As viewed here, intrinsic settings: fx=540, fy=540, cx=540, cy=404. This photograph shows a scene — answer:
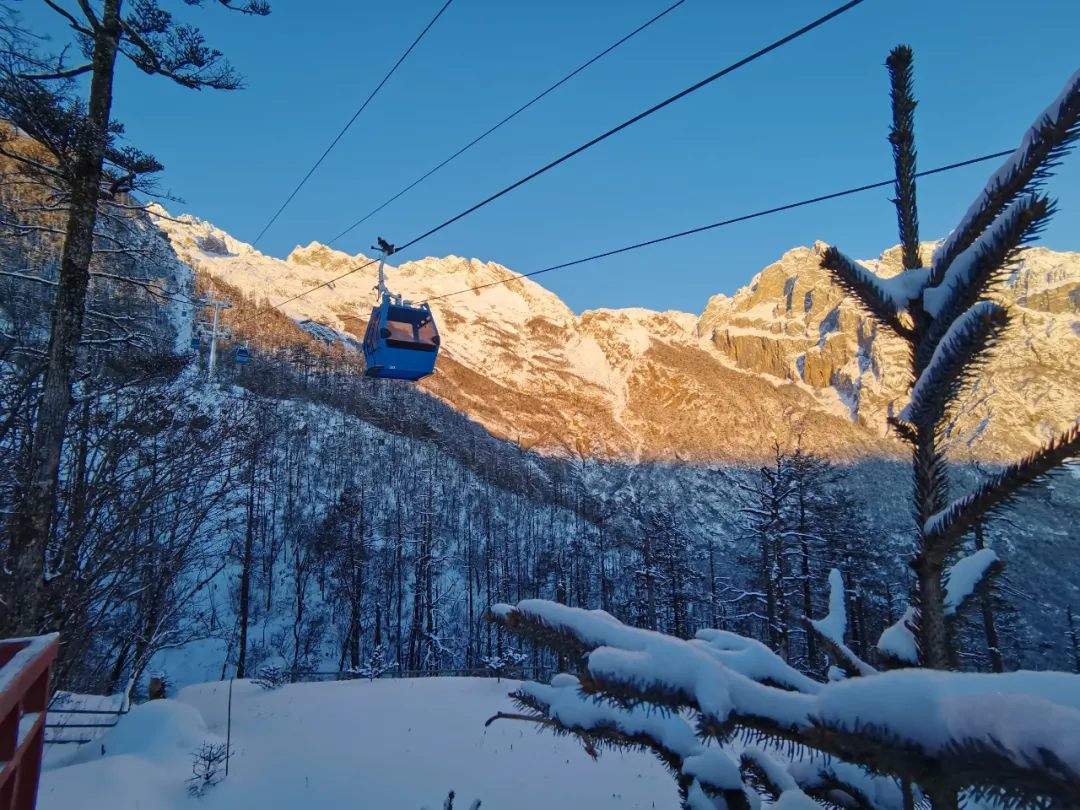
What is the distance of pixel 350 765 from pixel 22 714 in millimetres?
9873

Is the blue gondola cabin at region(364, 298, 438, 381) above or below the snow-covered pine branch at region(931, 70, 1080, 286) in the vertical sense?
above

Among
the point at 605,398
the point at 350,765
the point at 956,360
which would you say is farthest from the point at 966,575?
the point at 605,398

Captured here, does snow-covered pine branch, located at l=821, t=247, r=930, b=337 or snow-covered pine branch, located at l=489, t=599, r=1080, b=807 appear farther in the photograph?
snow-covered pine branch, located at l=821, t=247, r=930, b=337

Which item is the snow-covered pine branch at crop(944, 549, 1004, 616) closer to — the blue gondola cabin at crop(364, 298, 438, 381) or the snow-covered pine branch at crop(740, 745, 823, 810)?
the snow-covered pine branch at crop(740, 745, 823, 810)

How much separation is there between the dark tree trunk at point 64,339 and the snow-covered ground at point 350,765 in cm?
335

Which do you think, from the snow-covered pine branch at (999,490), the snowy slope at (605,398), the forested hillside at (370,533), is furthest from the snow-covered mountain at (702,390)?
the snow-covered pine branch at (999,490)

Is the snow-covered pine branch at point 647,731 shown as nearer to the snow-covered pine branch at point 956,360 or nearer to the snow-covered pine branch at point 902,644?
the snow-covered pine branch at point 902,644

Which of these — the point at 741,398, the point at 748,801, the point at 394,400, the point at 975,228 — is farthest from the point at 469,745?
the point at 741,398

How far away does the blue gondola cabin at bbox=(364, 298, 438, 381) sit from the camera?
42.4 ft

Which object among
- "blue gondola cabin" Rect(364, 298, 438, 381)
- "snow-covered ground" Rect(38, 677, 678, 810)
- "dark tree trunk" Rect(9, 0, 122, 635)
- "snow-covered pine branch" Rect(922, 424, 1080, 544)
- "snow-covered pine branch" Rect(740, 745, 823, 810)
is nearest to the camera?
"snow-covered pine branch" Rect(922, 424, 1080, 544)

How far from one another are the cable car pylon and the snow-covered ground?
8.16 metres

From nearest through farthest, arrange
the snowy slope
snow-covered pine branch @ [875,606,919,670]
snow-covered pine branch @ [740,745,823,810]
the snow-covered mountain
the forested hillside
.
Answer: snow-covered pine branch @ [875,606,919,670] < snow-covered pine branch @ [740,745,823,810] < the forested hillside < the snow-covered mountain < the snowy slope

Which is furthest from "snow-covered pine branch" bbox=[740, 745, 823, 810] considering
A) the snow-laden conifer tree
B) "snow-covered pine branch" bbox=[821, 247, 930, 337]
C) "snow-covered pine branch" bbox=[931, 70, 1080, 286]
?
"snow-covered pine branch" bbox=[931, 70, 1080, 286]

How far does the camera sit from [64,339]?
6324mm
